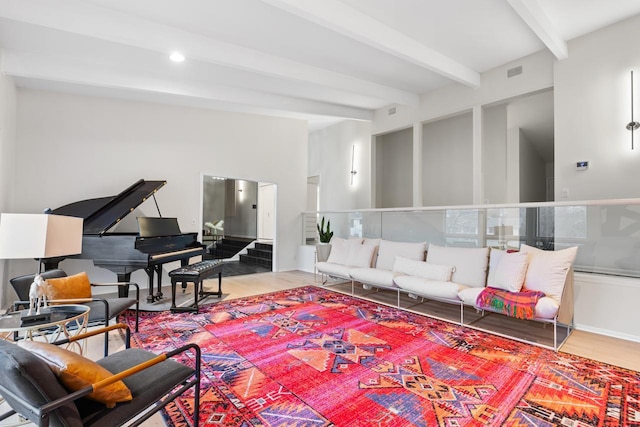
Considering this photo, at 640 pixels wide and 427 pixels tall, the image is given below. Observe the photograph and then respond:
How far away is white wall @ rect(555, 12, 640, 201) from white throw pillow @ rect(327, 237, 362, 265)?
3085 millimetres

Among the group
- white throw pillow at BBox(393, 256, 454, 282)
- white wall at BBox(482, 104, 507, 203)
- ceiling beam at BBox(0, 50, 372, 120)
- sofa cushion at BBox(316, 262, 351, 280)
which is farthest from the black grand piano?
white wall at BBox(482, 104, 507, 203)

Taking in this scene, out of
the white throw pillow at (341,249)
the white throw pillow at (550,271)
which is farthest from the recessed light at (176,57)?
the white throw pillow at (550,271)

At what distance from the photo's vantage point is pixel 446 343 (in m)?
3.20

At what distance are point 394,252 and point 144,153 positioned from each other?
4629mm

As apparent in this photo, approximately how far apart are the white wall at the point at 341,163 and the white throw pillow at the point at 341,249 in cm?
196

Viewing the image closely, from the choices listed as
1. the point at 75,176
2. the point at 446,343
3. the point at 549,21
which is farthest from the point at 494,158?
the point at 75,176

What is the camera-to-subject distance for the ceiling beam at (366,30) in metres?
3.15

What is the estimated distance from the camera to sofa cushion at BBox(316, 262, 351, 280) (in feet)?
16.9

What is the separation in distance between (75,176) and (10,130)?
97 cm

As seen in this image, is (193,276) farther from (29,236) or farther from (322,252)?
(322,252)

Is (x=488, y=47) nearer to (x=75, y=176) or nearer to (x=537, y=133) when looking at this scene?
(x=537, y=133)

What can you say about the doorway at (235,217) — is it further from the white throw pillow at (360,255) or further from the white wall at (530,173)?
the white wall at (530,173)

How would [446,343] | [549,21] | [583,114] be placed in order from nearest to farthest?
[446,343] → [549,21] → [583,114]

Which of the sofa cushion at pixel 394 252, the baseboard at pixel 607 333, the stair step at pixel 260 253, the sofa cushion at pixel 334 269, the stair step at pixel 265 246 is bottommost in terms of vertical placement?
the baseboard at pixel 607 333
